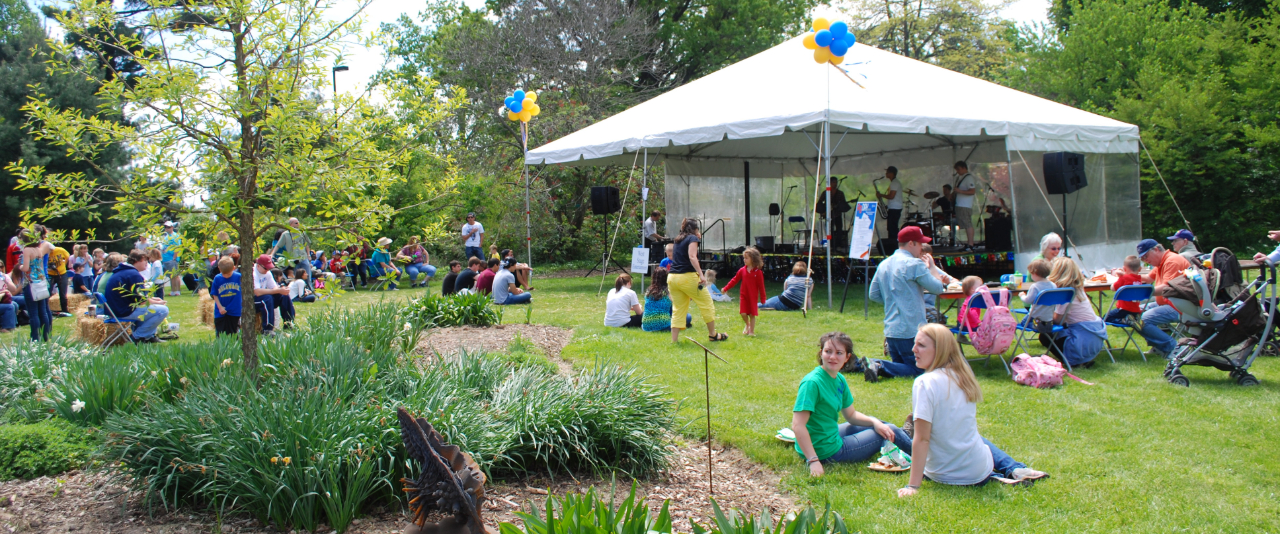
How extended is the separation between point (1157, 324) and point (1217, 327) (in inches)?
53.4

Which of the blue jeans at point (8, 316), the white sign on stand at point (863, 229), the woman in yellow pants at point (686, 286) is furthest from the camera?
the blue jeans at point (8, 316)

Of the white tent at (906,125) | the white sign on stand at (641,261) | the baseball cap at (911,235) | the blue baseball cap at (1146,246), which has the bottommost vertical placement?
the white sign on stand at (641,261)

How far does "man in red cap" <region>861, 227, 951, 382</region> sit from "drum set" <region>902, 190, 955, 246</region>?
29.8 feet

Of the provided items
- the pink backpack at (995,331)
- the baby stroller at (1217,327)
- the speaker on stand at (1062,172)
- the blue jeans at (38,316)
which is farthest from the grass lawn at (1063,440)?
the blue jeans at (38,316)

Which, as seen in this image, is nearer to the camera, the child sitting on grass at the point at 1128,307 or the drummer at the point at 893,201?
the child sitting on grass at the point at 1128,307

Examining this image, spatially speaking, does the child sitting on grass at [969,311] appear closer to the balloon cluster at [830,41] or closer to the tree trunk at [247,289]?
the balloon cluster at [830,41]

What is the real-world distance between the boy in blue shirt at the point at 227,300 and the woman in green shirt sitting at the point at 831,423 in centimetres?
645

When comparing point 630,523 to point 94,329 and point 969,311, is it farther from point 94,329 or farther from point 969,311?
point 94,329

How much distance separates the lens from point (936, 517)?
368 cm

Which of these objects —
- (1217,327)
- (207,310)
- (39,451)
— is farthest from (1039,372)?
(207,310)

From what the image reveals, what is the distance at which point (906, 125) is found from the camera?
11211 millimetres

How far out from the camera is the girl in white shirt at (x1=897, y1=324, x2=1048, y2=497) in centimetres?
395

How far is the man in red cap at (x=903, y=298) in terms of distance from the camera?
6.39 meters

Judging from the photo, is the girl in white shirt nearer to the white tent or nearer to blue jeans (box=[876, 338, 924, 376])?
blue jeans (box=[876, 338, 924, 376])
